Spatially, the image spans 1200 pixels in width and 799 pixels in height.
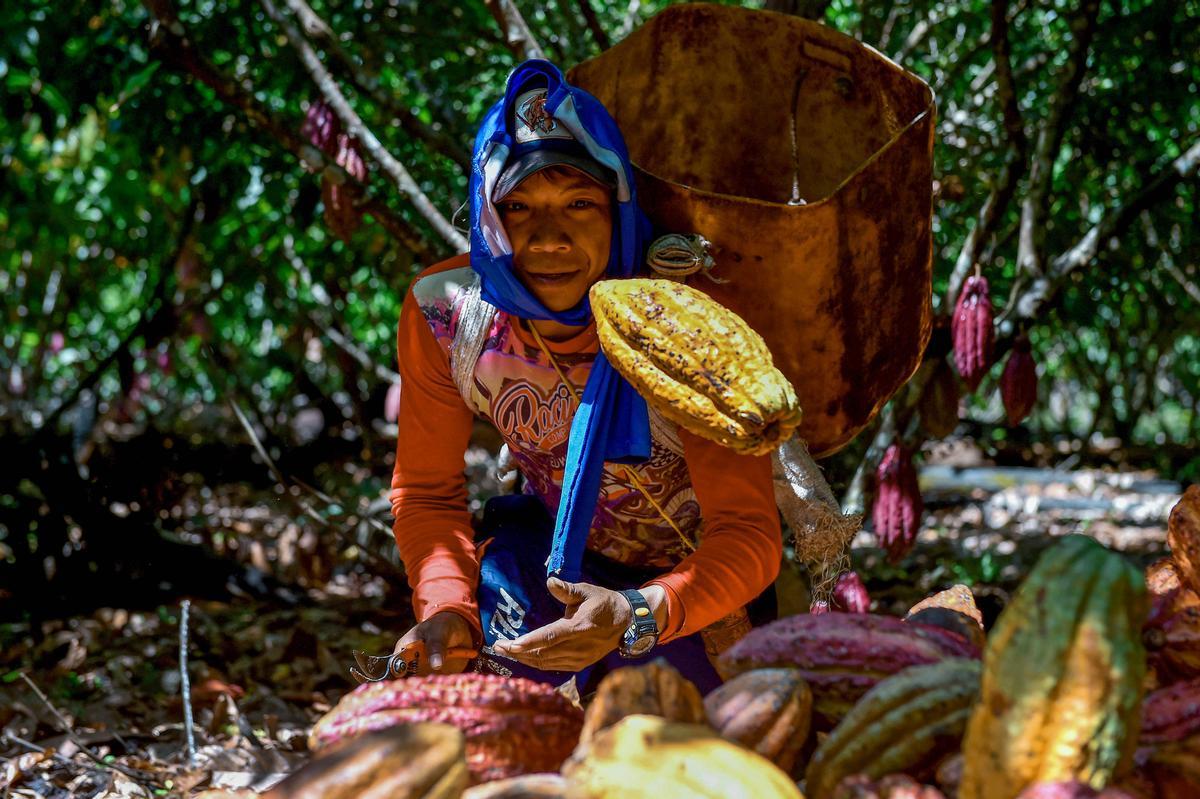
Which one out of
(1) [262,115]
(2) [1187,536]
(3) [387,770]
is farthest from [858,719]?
(1) [262,115]

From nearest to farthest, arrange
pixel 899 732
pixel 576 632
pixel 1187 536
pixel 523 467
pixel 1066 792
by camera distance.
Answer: pixel 1066 792, pixel 899 732, pixel 1187 536, pixel 576 632, pixel 523 467

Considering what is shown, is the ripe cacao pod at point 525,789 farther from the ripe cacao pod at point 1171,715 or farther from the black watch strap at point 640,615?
the black watch strap at point 640,615

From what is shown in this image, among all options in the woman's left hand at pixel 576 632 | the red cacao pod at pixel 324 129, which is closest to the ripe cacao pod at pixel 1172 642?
the woman's left hand at pixel 576 632

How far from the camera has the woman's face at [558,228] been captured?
5.99 ft

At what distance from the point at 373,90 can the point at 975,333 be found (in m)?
1.71

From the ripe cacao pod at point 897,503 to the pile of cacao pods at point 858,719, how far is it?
70.3 inches

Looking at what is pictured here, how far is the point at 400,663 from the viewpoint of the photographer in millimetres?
1757

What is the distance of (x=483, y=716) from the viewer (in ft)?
3.33

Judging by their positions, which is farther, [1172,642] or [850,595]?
[850,595]

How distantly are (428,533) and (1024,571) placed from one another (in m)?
3.26

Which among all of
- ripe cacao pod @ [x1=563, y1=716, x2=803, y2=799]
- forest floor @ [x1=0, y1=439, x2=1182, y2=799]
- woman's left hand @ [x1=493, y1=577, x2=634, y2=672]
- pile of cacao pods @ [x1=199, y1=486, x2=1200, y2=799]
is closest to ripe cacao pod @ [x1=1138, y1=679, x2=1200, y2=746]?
pile of cacao pods @ [x1=199, y1=486, x2=1200, y2=799]

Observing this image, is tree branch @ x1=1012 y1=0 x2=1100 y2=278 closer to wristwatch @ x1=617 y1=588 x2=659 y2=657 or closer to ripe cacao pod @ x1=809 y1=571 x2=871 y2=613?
ripe cacao pod @ x1=809 y1=571 x2=871 y2=613

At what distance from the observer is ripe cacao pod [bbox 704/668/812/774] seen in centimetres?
94

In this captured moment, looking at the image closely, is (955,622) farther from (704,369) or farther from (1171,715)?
(704,369)
